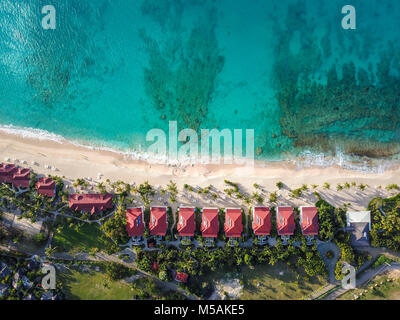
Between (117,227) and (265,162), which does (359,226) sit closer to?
(265,162)

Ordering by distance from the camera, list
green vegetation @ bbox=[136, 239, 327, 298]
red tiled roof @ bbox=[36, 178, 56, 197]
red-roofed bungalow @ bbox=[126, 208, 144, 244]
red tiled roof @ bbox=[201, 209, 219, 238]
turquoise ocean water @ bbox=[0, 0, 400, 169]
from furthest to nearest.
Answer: turquoise ocean water @ bbox=[0, 0, 400, 169] → red tiled roof @ bbox=[36, 178, 56, 197] → green vegetation @ bbox=[136, 239, 327, 298] → red-roofed bungalow @ bbox=[126, 208, 144, 244] → red tiled roof @ bbox=[201, 209, 219, 238]

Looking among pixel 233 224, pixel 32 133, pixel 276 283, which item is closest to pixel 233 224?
pixel 233 224

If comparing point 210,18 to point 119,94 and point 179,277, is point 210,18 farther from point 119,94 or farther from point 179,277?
point 179,277

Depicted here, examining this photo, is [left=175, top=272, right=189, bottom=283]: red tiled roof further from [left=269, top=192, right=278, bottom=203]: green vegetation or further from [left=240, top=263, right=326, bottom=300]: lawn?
[left=269, top=192, right=278, bottom=203]: green vegetation

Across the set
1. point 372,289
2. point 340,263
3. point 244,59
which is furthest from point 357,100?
point 372,289

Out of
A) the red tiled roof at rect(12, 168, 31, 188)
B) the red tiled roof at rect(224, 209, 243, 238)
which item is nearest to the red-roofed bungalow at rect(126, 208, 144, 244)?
the red tiled roof at rect(224, 209, 243, 238)

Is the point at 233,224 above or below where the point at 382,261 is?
above

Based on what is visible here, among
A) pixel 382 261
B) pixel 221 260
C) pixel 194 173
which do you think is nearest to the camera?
pixel 221 260
